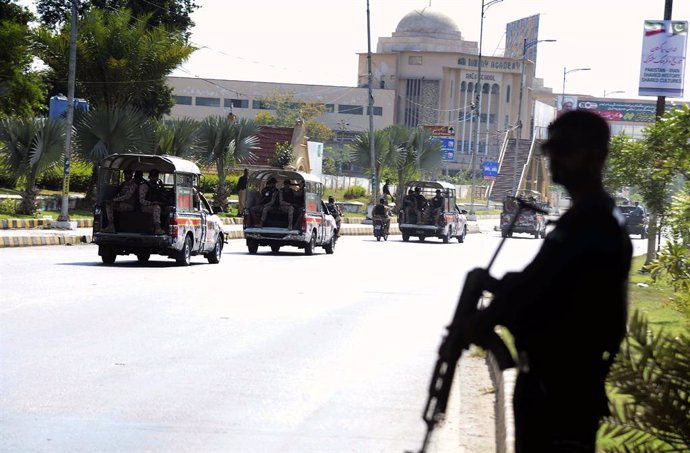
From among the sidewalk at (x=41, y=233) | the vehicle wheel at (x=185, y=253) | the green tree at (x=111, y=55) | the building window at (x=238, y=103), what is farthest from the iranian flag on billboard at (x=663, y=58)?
the building window at (x=238, y=103)

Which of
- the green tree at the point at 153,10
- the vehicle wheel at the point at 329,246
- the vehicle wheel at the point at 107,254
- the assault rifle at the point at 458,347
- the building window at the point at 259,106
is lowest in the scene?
the vehicle wheel at the point at 329,246

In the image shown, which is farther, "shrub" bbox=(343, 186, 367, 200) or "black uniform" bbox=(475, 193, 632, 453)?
"shrub" bbox=(343, 186, 367, 200)

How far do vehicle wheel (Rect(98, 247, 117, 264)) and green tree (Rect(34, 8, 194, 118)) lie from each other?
19.0m

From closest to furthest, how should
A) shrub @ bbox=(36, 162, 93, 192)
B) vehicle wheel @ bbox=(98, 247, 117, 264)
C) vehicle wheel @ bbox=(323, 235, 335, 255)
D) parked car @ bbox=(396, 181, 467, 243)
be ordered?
vehicle wheel @ bbox=(98, 247, 117, 264) → vehicle wheel @ bbox=(323, 235, 335, 255) → parked car @ bbox=(396, 181, 467, 243) → shrub @ bbox=(36, 162, 93, 192)

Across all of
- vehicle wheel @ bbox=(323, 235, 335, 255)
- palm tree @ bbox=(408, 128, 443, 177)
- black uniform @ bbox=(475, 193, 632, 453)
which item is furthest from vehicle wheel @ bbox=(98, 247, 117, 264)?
palm tree @ bbox=(408, 128, 443, 177)

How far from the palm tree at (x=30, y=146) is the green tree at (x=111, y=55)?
6078 mm

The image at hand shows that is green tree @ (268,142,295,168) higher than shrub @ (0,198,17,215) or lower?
higher

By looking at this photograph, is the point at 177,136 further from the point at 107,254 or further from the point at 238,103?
the point at 238,103

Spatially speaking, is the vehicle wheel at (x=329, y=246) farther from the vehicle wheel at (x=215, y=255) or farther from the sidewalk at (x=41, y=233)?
the vehicle wheel at (x=215, y=255)

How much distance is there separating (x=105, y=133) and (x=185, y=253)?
47.4 feet

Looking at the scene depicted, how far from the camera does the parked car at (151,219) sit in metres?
23.9

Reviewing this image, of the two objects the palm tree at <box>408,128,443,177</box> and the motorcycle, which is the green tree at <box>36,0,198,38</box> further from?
the motorcycle

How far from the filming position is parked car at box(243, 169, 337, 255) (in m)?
30.7

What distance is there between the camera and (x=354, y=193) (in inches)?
3056
